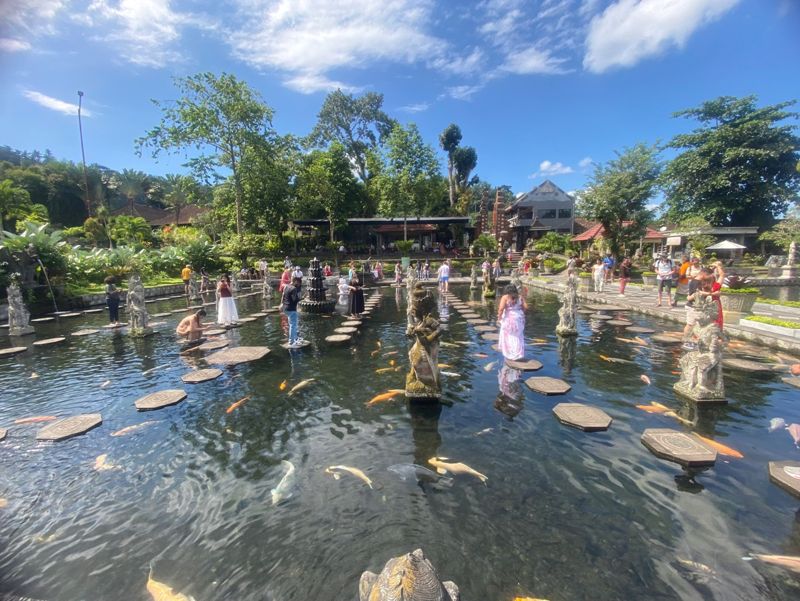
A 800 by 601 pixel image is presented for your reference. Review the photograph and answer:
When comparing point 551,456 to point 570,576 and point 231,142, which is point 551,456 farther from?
point 231,142

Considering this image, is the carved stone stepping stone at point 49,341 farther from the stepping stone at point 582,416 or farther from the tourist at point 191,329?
the stepping stone at point 582,416

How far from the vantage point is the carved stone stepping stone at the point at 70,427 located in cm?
535

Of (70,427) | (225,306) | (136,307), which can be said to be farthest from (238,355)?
(136,307)

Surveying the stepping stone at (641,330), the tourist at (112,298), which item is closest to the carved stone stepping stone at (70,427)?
the tourist at (112,298)

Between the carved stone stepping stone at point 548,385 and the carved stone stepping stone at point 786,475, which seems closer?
the carved stone stepping stone at point 786,475

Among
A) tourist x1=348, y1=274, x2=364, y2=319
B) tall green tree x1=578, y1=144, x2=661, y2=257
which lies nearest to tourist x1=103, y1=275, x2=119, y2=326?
tourist x1=348, y1=274, x2=364, y2=319

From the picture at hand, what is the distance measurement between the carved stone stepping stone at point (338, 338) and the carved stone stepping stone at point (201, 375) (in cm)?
318

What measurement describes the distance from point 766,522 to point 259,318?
1427 cm

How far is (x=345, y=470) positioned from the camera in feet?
14.4

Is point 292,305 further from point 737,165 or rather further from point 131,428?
point 737,165

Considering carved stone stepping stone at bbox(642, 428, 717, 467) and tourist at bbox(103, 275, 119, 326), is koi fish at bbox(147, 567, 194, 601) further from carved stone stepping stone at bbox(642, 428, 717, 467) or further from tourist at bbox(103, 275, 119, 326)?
tourist at bbox(103, 275, 119, 326)

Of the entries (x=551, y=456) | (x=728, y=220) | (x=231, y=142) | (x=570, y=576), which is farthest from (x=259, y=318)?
(x=728, y=220)

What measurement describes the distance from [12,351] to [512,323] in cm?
1322

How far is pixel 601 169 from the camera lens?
3148 centimetres
